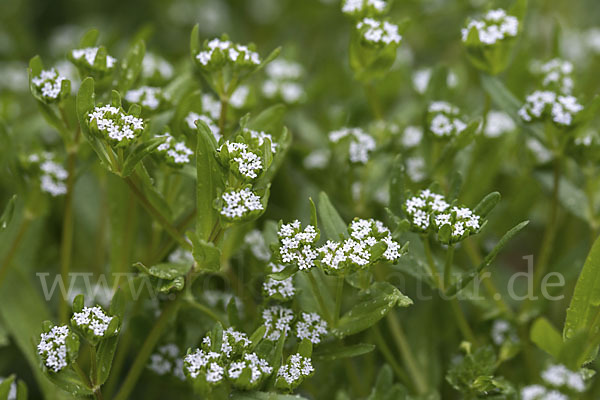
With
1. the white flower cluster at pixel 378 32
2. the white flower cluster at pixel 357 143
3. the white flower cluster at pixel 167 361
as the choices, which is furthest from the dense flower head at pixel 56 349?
the white flower cluster at pixel 378 32

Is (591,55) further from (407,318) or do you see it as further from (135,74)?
(135,74)

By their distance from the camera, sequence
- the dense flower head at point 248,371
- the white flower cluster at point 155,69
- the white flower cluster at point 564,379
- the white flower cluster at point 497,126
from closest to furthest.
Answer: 1. the dense flower head at point 248,371
2. the white flower cluster at point 564,379
3. the white flower cluster at point 155,69
4. the white flower cluster at point 497,126

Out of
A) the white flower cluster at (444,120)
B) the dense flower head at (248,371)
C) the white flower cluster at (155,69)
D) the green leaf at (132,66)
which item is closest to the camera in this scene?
the dense flower head at (248,371)

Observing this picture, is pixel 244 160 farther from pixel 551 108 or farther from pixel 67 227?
pixel 551 108

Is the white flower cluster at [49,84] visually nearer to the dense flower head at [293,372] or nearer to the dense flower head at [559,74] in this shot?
the dense flower head at [293,372]

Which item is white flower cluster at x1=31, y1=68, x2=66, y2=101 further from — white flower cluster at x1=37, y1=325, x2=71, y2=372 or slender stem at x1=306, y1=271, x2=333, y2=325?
slender stem at x1=306, y1=271, x2=333, y2=325

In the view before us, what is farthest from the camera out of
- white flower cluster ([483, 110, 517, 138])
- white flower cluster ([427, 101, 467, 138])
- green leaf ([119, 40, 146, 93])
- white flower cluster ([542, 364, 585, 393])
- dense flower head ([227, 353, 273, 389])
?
white flower cluster ([483, 110, 517, 138])

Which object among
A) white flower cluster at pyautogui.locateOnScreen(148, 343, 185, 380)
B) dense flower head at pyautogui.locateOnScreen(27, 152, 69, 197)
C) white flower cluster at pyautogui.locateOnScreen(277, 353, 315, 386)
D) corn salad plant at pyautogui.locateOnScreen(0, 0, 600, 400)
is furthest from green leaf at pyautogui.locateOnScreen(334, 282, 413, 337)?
dense flower head at pyautogui.locateOnScreen(27, 152, 69, 197)
